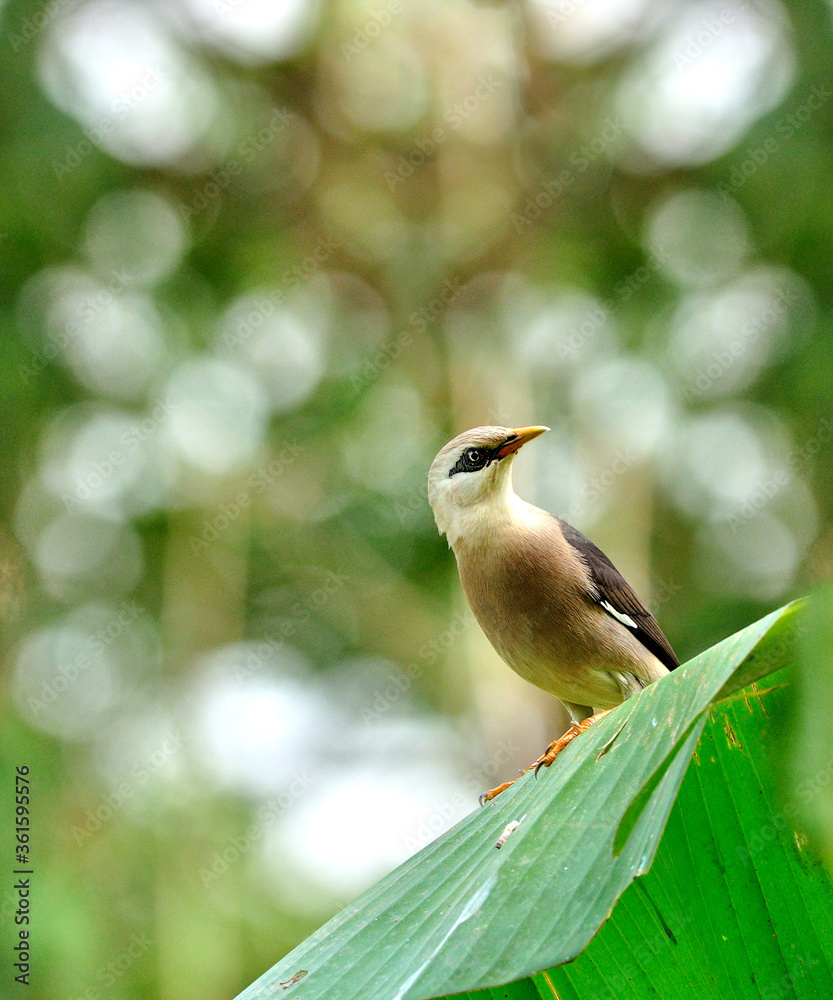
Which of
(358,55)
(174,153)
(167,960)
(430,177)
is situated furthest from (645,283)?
(167,960)

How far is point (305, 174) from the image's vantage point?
923 centimetres

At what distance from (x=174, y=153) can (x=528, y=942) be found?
8.96 meters

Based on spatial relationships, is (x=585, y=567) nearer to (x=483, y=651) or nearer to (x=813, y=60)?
(x=483, y=651)

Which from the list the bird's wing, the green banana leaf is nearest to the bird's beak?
the bird's wing

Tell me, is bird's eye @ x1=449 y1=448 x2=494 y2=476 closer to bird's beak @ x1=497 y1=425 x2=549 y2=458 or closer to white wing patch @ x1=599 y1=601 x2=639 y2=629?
bird's beak @ x1=497 y1=425 x2=549 y2=458

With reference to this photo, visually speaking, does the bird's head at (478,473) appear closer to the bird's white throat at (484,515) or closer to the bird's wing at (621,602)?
the bird's white throat at (484,515)

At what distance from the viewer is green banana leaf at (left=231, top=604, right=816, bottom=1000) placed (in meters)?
1.04

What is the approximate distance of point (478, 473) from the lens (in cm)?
357

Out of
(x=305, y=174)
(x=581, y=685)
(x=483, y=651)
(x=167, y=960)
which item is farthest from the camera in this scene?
(x=305, y=174)

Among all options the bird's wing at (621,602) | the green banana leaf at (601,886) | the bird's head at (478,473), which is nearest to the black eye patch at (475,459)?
the bird's head at (478,473)

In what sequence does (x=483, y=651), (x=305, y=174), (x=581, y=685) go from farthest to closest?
(x=305, y=174)
(x=483, y=651)
(x=581, y=685)

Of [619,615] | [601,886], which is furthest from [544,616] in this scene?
[601,886]

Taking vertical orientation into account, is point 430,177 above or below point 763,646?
above

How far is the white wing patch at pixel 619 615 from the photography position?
338cm
